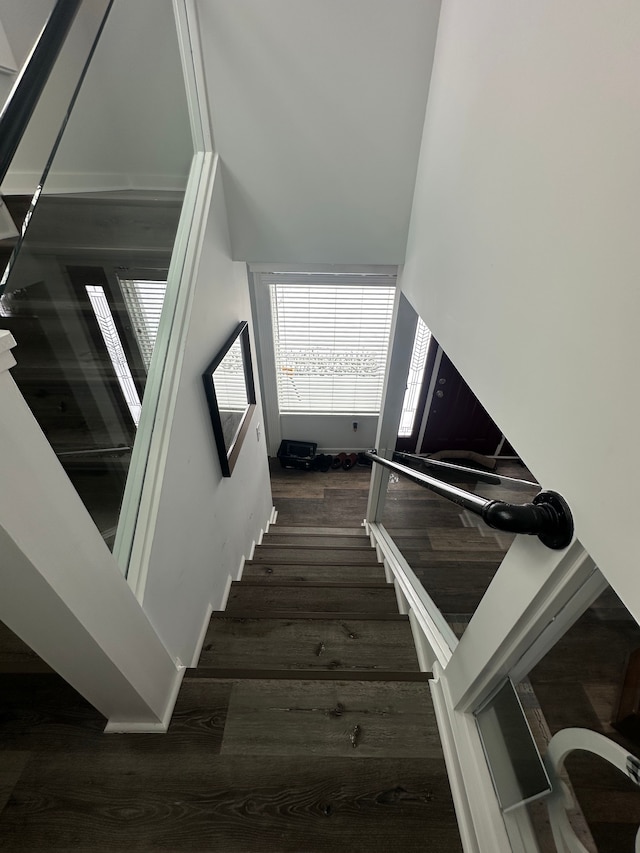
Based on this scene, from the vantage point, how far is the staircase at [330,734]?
40.7 inches

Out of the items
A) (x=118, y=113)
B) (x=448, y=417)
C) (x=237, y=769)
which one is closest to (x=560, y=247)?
(x=237, y=769)

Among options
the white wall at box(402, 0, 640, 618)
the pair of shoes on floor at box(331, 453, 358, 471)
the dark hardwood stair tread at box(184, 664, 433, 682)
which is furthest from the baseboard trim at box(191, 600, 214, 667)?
the pair of shoes on floor at box(331, 453, 358, 471)

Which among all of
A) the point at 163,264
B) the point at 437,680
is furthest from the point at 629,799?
the point at 163,264

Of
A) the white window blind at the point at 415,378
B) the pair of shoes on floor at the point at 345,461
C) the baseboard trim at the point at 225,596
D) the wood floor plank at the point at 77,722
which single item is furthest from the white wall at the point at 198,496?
the pair of shoes on floor at the point at 345,461

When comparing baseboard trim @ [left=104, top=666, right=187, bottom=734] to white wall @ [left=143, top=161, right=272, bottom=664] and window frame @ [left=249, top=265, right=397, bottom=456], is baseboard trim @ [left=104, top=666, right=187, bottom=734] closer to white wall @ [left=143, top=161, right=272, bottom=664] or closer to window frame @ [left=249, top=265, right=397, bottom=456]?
white wall @ [left=143, top=161, right=272, bottom=664]

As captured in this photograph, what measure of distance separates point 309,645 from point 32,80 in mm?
2004

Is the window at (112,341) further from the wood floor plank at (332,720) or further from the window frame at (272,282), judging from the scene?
the window frame at (272,282)

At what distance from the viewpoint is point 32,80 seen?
2.47 ft

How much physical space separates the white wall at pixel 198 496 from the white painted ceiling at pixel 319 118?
0.79 ft

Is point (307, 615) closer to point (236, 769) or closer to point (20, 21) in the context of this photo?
point (236, 769)

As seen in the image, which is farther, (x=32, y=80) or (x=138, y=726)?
(x=138, y=726)

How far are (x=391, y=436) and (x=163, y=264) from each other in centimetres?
198

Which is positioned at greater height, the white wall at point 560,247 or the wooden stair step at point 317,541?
the white wall at point 560,247

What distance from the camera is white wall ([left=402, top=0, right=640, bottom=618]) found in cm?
56
